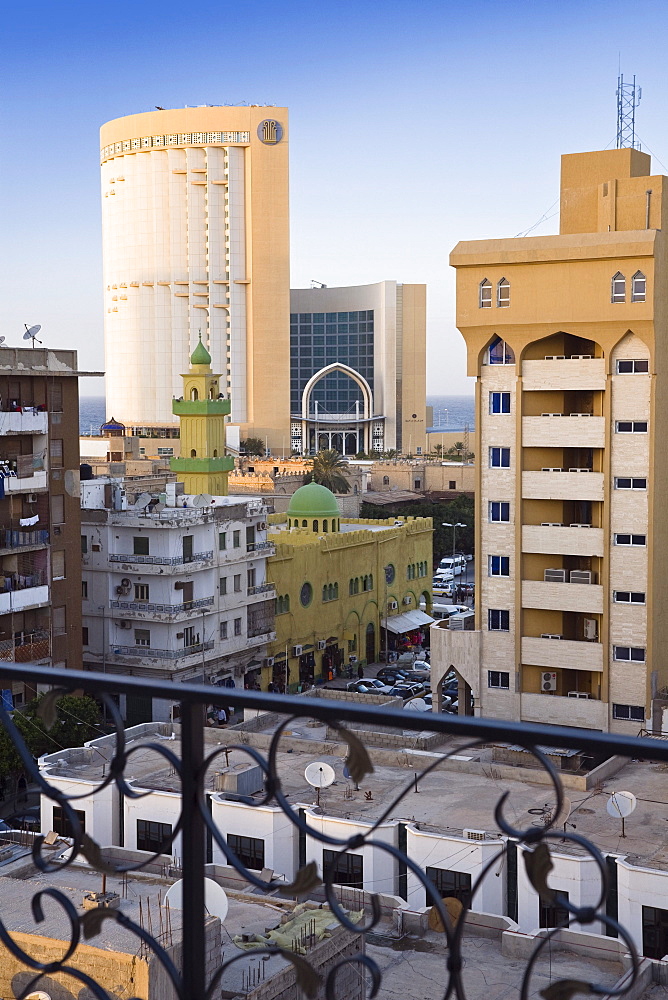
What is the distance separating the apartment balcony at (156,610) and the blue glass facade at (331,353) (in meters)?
71.2

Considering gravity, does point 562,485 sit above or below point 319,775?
above

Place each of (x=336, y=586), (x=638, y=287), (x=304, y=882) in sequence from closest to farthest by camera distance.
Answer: (x=304, y=882)
(x=638, y=287)
(x=336, y=586)

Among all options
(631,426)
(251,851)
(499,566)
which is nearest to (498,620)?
(499,566)

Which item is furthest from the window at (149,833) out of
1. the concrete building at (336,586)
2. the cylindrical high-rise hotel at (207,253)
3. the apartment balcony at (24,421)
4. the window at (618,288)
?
the cylindrical high-rise hotel at (207,253)

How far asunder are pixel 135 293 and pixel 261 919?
81648 millimetres

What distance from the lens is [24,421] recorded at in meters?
27.2

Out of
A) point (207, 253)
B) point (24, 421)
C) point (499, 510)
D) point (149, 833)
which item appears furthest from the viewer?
point (207, 253)

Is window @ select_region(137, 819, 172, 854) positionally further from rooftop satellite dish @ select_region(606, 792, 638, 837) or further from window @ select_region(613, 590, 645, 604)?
window @ select_region(613, 590, 645, 604)

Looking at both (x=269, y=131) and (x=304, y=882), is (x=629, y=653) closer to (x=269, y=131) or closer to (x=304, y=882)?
(x=304, y=882)

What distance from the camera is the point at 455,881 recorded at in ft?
51.9

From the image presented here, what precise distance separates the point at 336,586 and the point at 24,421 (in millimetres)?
13056

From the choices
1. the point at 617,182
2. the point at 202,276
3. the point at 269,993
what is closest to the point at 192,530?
the point at 617,182

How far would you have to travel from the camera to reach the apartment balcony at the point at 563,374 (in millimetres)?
23391

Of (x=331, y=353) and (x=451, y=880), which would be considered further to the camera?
(x=331, y=353)
